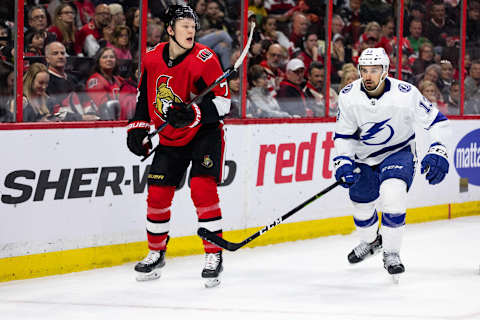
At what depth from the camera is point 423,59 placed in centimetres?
810

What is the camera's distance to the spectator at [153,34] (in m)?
5.92

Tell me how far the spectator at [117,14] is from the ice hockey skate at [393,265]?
200 centimetres

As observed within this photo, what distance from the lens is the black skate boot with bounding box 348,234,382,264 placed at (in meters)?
5.68

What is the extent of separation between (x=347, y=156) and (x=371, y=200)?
0.40 meters

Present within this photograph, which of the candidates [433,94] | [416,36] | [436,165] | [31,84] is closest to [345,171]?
[436,165]

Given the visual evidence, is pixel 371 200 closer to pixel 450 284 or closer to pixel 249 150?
pixel 450 284

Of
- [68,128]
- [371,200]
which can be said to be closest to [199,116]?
[68,128]

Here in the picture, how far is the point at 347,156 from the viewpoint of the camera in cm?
528

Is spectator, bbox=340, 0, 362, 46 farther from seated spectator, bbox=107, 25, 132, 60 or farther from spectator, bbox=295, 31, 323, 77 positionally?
seated spectator, bbox=107, 25, 132, 60

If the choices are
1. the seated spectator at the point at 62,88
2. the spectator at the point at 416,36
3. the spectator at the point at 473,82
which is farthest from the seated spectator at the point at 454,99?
the seated spectator at the point at 62,88

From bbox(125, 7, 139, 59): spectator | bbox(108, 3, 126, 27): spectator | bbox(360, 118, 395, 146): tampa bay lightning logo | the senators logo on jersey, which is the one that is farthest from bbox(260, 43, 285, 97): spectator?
the senators logo on jersey

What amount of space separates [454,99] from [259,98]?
242cm

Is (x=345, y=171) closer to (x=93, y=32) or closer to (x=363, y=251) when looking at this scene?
(x=363, y=251)

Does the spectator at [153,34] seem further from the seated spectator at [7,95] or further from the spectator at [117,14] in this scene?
the seated spectator at [7,95]
